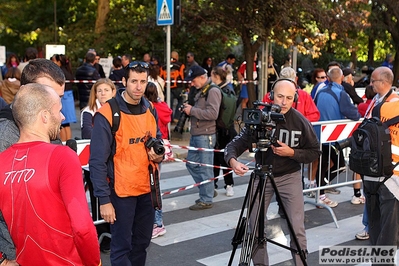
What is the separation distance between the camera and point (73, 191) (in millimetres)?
2576

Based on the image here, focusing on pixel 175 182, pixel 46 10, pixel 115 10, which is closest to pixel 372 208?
pixel 175 182

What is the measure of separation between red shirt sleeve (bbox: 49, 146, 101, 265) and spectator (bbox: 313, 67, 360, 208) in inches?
231

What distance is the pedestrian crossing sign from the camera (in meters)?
11.1

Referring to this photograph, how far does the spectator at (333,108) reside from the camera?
809cm

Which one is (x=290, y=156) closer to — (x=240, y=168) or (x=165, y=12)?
(x=240, y=168)

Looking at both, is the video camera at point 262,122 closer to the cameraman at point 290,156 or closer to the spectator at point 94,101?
the cameraman at point 290,156

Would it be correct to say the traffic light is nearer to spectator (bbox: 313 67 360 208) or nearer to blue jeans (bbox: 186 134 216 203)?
spectator (bbox: 313 67 360 208)

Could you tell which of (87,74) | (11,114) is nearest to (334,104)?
(11,114)

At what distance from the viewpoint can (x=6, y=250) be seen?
8.99 ft

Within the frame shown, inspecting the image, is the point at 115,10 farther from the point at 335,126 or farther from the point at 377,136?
the point at 377,136

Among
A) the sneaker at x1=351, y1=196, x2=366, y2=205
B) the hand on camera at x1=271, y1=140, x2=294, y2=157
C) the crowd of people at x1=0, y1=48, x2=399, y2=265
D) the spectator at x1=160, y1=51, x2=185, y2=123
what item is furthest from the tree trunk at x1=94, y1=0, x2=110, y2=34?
the hand on camera at x1=271, y1=140, x2=294, y2=157

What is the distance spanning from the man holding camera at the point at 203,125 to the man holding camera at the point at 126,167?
3.10m

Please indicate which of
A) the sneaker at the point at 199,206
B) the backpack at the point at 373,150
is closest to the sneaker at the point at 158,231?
the sneaker at the point at 199,206

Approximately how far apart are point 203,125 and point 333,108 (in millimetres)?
2078
